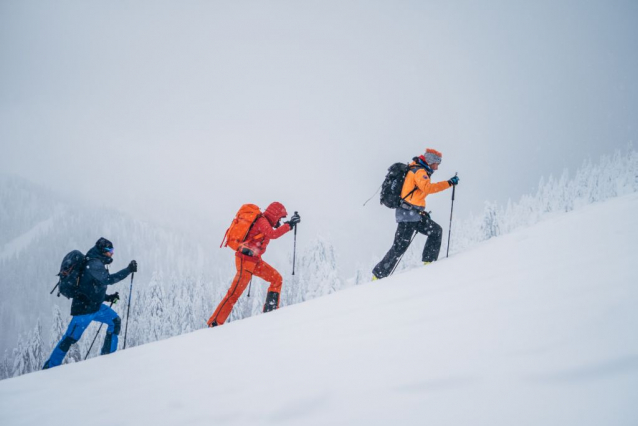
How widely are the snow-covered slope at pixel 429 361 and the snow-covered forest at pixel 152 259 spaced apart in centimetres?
417

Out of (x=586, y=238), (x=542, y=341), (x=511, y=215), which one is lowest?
(x=542, y=341)

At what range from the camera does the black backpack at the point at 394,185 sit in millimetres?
6037

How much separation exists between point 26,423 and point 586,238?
6.61 metres

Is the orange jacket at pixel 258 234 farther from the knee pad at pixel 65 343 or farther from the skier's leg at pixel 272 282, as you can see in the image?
the knee pad at pixel 65 343

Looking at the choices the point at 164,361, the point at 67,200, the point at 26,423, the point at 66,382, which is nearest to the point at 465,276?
the point at 164,361

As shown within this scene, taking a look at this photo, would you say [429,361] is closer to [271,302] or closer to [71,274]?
[271,302]

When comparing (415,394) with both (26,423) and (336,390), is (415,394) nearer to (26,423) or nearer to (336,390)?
(336,390)

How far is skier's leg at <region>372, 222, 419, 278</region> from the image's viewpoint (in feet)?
20.1

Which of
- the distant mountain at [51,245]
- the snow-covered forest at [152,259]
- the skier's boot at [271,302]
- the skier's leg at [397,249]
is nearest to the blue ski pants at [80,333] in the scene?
the skier's boot at [271,302]

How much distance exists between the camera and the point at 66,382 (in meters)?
4.16

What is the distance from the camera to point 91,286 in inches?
233

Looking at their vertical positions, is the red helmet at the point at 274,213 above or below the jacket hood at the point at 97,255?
above

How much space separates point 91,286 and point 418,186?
22.2ft

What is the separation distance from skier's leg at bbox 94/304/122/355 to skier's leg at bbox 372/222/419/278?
5.64 m
